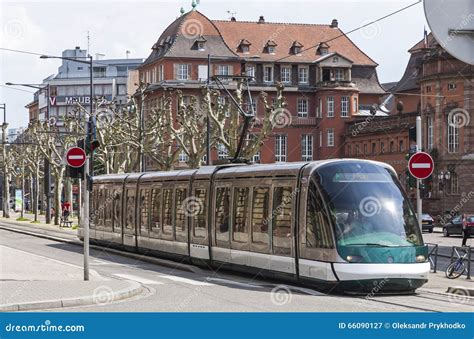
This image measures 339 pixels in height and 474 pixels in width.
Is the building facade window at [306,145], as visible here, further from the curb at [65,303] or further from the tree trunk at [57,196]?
the curb at [65,303]

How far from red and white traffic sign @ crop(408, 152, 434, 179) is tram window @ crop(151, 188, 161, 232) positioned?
9.42 metres

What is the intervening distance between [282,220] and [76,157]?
4705 mm

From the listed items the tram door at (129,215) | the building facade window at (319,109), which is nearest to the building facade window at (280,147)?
the building facade window at (319,109)

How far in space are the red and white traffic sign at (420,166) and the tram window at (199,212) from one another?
5.71 metres

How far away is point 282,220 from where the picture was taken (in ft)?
74.2

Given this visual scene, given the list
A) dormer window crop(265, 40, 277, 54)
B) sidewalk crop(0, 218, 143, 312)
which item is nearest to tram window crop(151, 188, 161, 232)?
sidewalk crop(0, 218, 143, 312)

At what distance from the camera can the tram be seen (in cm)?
2036

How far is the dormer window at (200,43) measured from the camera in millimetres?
114750

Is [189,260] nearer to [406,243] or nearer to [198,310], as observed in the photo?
[406,243]

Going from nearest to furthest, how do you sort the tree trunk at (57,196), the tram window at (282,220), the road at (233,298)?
the road at (233,298) → the tram window at (282,220) → the tree trunk at (57,196)

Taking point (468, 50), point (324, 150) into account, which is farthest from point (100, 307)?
point (324, 150)

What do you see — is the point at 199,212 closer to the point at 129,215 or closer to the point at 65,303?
the point at 129,215

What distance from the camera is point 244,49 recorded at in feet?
388

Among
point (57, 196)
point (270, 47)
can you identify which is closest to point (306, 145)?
point (270, 47)
